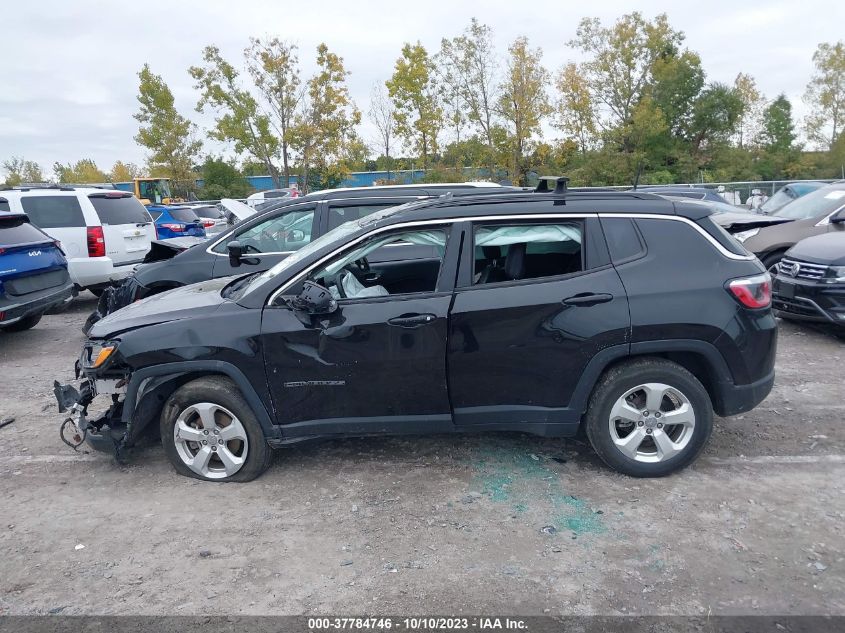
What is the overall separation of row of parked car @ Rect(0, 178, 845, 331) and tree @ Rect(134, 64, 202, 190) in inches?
1110

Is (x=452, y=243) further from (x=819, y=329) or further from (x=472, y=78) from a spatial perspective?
(x=472, y=78)

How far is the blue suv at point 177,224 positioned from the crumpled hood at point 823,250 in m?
15.3

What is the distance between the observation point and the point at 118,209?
10.1 metres

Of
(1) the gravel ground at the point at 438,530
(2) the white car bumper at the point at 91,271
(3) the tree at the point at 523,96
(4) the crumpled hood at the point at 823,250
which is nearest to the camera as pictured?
(1) the gravel ground at the point at 438,530

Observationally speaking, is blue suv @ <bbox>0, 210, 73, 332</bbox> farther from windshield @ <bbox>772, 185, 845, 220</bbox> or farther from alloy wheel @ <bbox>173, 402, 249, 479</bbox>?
windshield @ <bbox>772, 185, 845, 220</bbox>

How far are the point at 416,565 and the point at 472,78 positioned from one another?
87.5 feet

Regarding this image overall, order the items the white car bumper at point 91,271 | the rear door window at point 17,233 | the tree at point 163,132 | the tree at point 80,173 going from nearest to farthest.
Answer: the rear door window at point 17,233
the white car bumper at point 91,271
the tree at point 163,132
the tree at point 80,173

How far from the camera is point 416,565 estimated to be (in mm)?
3156

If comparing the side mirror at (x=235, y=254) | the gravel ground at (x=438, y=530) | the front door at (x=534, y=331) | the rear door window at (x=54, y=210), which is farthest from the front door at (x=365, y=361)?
the rear door window at (x=54, y=210)

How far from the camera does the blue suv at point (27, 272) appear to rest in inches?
284

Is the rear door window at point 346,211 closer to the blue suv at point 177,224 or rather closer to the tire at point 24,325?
the tire at point 24,325

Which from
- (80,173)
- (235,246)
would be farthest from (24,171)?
(235,246)

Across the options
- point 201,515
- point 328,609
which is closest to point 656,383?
point 328,609

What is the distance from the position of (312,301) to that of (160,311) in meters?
1.16
